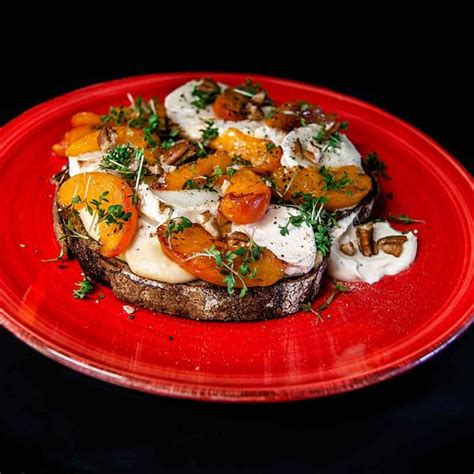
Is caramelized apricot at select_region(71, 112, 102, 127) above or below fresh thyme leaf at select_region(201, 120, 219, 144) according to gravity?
below

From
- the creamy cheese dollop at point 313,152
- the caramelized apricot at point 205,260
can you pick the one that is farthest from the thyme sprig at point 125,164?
the creamy cheese dollop at point 313,152

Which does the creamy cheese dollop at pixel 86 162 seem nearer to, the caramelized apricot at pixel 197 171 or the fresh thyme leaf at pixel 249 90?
the caramelized apricot at pixel 197 171

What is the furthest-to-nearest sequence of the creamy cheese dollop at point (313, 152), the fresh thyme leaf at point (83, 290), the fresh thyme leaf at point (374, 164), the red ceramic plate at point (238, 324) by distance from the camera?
the fresh thyme leaf at point (374, 164)
the creamy cheese dollop at point (313, 152)
the fresh thyme leaf at point (83, 290)
the red ceramic plate at point (238, 324)

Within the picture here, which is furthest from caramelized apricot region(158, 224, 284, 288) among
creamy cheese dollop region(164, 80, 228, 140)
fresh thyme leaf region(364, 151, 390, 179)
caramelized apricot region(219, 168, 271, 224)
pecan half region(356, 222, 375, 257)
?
fresh thyme leaf region(364, 151, 390, 179)

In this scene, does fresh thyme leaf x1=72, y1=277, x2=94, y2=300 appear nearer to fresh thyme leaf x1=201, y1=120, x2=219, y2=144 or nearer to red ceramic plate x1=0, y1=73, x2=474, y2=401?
red ceramic plate x1=0, y1=73, x2=474, y2=401

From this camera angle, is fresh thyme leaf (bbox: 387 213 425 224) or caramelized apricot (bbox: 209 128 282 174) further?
fresh thyme leaf (bbox: 387 213 425 224)

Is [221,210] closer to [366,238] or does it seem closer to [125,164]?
[125,164]

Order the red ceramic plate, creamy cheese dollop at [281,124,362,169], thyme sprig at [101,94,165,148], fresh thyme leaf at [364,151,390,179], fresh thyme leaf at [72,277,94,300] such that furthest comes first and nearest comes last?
1. fresh thyme leaf at [364,151,390,179]
2. thyme sprig at [101,94,165,148]
3. creamy cheese dollop at [281,124,362,169]
4. fresh thyme leaf at [72,277,94,300]
5. the red ceramic plate
